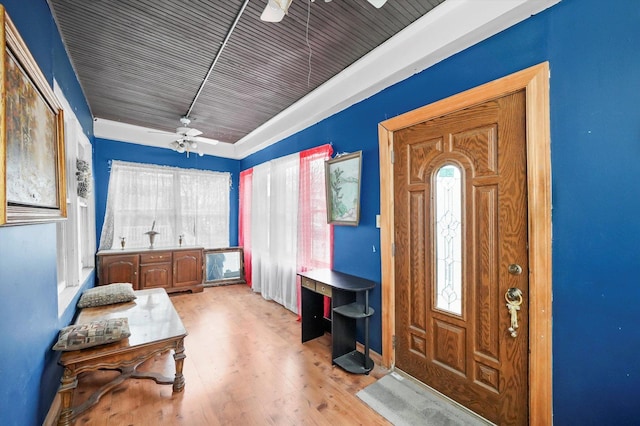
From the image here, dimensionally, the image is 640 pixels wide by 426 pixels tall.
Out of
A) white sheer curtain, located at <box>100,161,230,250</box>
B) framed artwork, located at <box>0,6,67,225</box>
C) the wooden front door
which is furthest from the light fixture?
white sheer curtain, located at <box>100,161,230,250</box>

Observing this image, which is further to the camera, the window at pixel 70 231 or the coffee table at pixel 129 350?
the window at pixel 70 231

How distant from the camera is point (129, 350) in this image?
1.92 m

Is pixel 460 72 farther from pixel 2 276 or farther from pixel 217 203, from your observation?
pixel 217 203

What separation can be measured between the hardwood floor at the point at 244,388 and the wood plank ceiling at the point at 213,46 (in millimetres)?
2841

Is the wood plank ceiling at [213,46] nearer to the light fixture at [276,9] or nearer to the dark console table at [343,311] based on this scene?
the light fixture at [276,9]

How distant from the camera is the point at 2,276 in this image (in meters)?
1.14

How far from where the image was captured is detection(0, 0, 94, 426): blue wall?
119cm

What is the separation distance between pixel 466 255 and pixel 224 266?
15.4 ft

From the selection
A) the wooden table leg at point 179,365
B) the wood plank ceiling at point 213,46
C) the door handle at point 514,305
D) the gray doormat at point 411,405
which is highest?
the wood plank ceiling at point 213,46

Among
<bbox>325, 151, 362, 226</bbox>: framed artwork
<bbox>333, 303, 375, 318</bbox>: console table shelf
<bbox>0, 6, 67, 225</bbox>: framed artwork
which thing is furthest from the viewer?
<bbox>325, 151, 362, 226</bbox>: framed artwork

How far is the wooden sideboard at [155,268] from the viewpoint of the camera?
4102 millimetres

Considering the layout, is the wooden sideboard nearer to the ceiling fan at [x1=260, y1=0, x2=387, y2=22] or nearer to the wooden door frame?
the ceiling fan at [x1=260, y1=0, x2=387, y2=22]

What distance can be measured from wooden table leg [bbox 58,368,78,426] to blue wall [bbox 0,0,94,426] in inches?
3.4

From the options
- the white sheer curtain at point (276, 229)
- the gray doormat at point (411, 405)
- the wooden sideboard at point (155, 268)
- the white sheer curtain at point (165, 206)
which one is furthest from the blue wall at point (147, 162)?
the gray doormat at point (411, 405)
